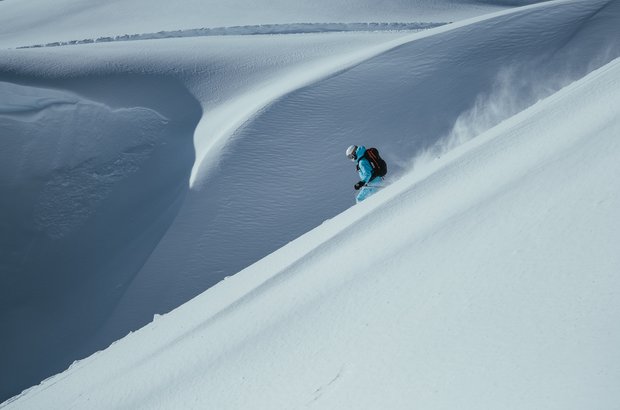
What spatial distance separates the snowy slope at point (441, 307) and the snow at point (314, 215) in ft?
0.05

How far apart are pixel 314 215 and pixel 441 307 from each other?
231 inches

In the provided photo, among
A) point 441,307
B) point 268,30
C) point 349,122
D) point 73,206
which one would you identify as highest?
point 268,30

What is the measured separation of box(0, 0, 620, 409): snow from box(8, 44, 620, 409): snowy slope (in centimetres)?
2

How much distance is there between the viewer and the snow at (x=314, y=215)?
2580 millimetres

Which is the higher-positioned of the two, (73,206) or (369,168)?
(73,206)

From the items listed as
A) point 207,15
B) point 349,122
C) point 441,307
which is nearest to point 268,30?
point 207,15

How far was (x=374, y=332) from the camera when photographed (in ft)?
9.76

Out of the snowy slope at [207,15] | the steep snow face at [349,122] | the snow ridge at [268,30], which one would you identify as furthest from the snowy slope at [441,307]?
the snowy slope at [207,15]

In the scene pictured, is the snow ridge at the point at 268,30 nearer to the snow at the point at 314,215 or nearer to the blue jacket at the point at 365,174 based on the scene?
the snow at the point at 314,215

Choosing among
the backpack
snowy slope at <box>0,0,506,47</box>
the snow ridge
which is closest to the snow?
snowy slope at <box>0,0,506,47</box>

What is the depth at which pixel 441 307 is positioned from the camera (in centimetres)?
284

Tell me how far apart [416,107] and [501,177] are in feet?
22.8

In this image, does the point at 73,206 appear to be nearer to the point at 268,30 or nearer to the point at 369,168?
the point at 369,168

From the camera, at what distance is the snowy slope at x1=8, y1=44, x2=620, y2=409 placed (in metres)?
2.26
